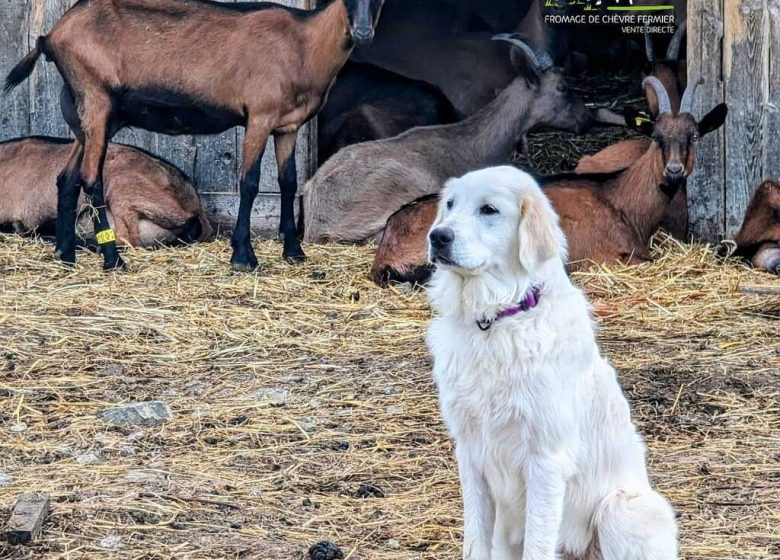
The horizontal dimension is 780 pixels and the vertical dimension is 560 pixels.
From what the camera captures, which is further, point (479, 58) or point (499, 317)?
point (479, 58)

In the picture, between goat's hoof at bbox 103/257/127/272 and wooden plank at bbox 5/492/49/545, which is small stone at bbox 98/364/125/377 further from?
goat's hoof at bbox 103/257/127/272

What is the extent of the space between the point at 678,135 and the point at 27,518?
5617 millimetres

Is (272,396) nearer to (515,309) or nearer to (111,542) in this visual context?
(111,542)

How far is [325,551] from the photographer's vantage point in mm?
4336

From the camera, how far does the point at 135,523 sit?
4594 millimetres

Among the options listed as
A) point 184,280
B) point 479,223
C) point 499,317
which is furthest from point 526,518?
point 184,280

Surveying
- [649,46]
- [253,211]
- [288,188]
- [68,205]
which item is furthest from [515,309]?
[649,46]

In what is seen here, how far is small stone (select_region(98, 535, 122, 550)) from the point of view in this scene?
4375 mm

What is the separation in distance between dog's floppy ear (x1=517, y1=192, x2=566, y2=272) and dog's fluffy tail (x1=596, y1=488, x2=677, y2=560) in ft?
2.38

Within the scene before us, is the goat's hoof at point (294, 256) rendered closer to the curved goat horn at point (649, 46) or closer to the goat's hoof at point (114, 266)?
the goat's hoof at point (114, 266)

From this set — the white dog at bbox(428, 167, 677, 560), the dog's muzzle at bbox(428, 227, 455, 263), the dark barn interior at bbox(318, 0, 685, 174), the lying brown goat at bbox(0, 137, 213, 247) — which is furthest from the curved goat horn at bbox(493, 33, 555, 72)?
the dog's muzzle at bbox(428, 227, 455, 263)

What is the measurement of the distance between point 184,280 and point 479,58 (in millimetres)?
4959

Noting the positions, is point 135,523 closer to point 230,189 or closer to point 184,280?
point 184,280

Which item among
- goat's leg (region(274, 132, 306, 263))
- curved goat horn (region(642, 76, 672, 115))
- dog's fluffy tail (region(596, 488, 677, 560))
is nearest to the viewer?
dog's fluffy tail (region(596, 488, 677, 560))
